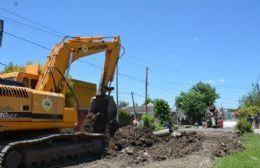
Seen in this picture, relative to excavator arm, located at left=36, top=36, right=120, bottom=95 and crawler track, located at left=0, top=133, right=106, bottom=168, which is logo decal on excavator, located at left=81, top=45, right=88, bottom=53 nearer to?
excavator arm, located at left=36, top=36, right=120, bottom=95

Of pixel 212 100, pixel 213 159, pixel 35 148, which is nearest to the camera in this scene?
pixel 35 148

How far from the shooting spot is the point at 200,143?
21.0 metres

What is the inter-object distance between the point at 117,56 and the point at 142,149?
411cm

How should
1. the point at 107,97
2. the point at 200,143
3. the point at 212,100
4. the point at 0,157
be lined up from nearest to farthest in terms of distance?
the point at 0,157
the point at 107,97
the point at 200,143
the point at 212,100

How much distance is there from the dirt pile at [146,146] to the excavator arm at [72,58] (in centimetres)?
224

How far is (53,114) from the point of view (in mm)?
A: 16344

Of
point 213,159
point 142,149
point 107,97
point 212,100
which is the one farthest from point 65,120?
point 212,100

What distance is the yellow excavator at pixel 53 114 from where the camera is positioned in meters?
14.5

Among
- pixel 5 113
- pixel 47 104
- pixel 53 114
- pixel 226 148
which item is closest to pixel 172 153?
pixel 226 148

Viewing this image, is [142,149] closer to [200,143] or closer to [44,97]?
[200,143]

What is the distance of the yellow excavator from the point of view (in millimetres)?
14477

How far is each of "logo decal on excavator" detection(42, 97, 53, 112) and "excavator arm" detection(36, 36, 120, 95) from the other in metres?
0.97

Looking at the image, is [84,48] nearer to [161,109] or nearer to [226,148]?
[226,148]

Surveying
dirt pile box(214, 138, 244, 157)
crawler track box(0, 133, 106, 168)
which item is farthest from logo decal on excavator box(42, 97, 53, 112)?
dirt pile box(214, 138, 244, 157)
